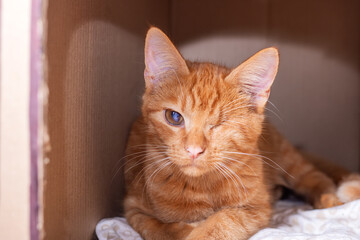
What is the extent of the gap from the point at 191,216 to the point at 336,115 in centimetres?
172

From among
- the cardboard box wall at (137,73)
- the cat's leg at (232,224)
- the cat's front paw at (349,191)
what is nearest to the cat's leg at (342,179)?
the cat's front paw at (349,191)

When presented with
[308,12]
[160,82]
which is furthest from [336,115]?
[160,82]

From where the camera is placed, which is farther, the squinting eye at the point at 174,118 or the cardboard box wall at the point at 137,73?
the squinting eye at the point at 174,118

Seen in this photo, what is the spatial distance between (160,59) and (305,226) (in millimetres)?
970

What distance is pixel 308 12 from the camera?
9.19 feet

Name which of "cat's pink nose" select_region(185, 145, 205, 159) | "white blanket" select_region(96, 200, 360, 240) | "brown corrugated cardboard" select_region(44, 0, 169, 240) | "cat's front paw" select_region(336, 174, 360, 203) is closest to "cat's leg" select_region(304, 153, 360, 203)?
"cat's front paw" select_region(336, 174, 360, 203)

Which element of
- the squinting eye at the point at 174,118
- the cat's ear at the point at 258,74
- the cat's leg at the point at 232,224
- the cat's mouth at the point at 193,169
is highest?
the cat's ear at the point at 258,74

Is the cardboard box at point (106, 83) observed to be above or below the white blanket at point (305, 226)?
above

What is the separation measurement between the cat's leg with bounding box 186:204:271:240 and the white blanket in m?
A: 0.05

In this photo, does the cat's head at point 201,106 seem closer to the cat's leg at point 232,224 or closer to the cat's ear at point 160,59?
the cat's ear at point 160,59

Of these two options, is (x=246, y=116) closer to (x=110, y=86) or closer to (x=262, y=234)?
(x=262, y=234)

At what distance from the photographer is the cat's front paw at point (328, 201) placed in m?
1.93

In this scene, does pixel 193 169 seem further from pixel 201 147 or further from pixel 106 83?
pixel 106 83

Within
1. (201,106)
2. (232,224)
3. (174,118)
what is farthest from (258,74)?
(232,224)
